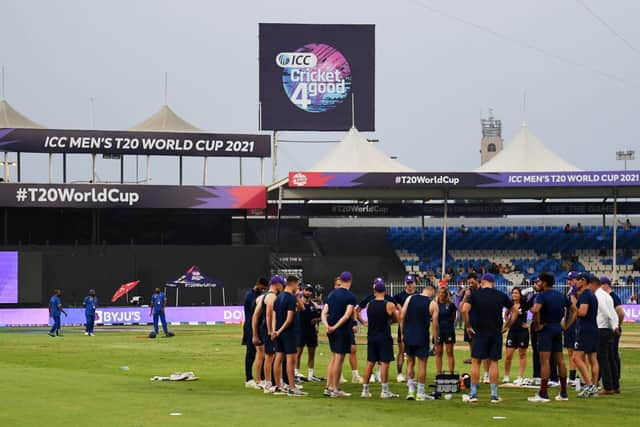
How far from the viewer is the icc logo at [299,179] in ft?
193

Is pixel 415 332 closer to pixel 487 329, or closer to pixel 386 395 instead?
pixel 386 395

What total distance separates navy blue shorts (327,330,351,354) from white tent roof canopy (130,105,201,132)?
47271 mm

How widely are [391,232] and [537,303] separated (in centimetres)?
5162

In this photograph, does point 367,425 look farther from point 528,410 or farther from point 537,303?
point 537,303

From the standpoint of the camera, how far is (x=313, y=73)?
6675cm

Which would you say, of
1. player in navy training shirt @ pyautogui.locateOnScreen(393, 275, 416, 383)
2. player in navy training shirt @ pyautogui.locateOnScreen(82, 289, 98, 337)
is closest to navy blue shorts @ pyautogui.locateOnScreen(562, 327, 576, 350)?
player in navy training shirt @ pyautogui.locateOnScreen(393, 275, 416, 383)

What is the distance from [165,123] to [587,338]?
4881 centimetres

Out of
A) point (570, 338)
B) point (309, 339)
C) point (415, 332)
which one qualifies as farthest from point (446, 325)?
point (415, 332)

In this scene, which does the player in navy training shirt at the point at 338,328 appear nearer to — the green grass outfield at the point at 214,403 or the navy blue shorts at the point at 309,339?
the green grass outfield at the point at 214,403

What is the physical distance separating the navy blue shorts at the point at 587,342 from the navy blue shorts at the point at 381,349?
3182 mm

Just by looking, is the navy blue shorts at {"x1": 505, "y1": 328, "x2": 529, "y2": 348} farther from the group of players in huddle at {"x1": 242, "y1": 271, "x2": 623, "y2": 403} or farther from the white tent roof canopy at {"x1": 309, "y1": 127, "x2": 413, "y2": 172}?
the white tent roof canopy at {"x1": 309, "y1": 127, "x2": 413, "y2": 172}

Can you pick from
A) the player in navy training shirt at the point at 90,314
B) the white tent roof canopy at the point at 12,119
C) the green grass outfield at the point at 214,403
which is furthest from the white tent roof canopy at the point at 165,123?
the green grass outfield at the point at 214,403

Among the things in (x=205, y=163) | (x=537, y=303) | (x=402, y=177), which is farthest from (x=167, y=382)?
(x=205, y=163)

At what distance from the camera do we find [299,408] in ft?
57.7
